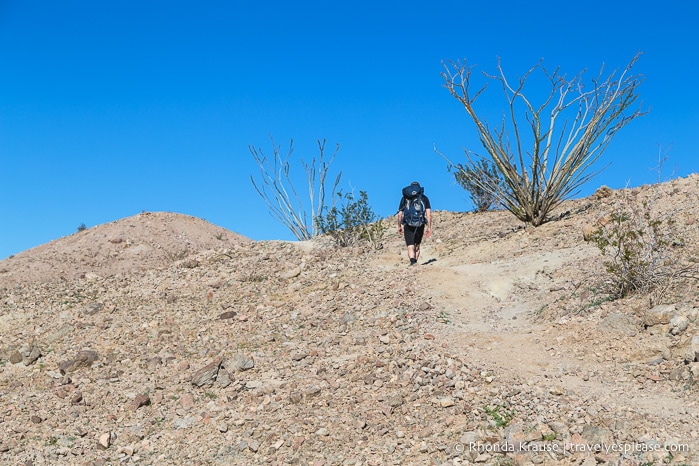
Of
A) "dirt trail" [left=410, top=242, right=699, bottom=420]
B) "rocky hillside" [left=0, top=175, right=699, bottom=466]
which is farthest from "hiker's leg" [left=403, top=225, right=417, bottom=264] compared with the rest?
"dirt trail" [left=410, top=242, right=699, bottom=420]

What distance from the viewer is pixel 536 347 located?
6.91m

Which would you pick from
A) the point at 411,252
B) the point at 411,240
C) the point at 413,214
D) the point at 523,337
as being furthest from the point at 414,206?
the point at 523,337

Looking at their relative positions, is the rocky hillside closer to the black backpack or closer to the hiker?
the hiker

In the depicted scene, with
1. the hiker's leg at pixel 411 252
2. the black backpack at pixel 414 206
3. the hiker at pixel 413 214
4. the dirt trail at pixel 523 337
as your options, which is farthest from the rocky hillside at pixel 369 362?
the black backpack at pixel 414 206

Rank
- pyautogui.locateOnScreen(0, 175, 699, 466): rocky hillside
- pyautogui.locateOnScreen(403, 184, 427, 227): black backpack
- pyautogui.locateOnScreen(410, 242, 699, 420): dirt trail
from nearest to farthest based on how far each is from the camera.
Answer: pyautogui.locateOnScreen(0, 175, 699, 466): rocky hillside, pyautogui.locateOnScreen(410, 242, 699, 420): dirt trail, pyautogui.locateOnScreen(403, 184, 427, 227): black backpack

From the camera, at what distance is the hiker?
1077cm

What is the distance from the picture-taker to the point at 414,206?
10828 millimetres

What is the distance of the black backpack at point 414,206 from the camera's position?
1074cm

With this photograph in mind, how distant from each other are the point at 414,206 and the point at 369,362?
13.6 feet

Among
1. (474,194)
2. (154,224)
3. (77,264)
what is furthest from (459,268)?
(154,224)

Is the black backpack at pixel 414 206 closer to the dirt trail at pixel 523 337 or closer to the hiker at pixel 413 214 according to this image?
the hiker at pixel 413 214

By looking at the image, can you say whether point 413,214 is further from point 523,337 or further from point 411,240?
point 523,337

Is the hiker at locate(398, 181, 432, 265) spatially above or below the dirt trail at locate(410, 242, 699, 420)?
above

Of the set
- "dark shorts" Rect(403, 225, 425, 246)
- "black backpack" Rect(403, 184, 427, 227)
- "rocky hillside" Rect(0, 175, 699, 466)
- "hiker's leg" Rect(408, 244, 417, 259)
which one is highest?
"black backpack" Rect(403, 184, 427, 227)
